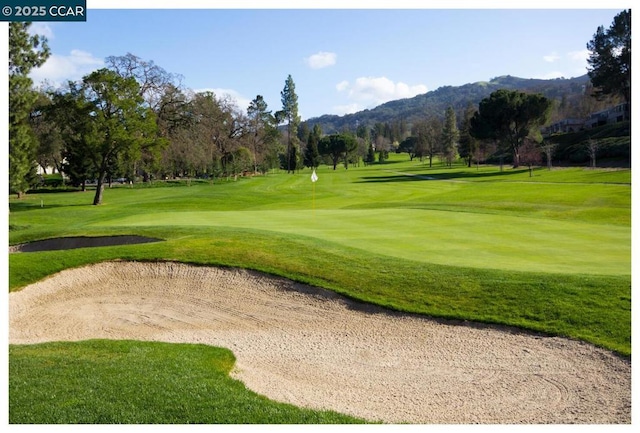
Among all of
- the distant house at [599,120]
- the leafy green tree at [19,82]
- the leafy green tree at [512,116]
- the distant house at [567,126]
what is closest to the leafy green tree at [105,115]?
the leafy green tree at [19,82]

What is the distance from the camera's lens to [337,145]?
11938cm

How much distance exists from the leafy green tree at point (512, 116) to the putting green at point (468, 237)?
6147 centimetres

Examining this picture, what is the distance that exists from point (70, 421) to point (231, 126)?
8257 centimetres

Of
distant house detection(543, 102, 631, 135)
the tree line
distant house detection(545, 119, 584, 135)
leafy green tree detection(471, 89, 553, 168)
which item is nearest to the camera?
the tree line

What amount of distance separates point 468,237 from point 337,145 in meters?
102

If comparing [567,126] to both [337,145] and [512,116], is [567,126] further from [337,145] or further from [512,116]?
[337,145]

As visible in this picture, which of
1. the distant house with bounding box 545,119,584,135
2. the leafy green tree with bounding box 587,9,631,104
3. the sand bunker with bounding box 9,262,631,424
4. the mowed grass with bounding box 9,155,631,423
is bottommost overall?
the sand bunker with bounding box 9,262,631,424

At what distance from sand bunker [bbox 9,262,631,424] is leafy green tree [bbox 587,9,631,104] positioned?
9057 cm

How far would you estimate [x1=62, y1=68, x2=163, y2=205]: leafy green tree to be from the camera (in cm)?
3997

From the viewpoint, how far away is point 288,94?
108 m

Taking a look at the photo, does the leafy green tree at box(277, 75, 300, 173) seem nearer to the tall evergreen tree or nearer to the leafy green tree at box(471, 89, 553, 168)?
the tall evergreen tree

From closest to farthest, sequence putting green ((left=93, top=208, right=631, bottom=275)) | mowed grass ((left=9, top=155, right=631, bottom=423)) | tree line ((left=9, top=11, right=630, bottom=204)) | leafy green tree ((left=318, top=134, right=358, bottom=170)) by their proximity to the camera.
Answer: mowed grass ((left=9, top=155, right=631, bottom=423)) < putting green ((left=93, top=208, right=631, bottom=275)) < tree line ((left=9, top=11, right=630, bottom=204)) < leafy green tree ((left=318, top=134, right=358, bottom=170))

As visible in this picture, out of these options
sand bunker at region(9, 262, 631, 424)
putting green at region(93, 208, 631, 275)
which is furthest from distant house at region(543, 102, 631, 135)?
sand bunker at region(9, 262, 631, 424)

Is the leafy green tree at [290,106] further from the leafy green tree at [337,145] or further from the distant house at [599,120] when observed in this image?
the distant house at [599,120]
